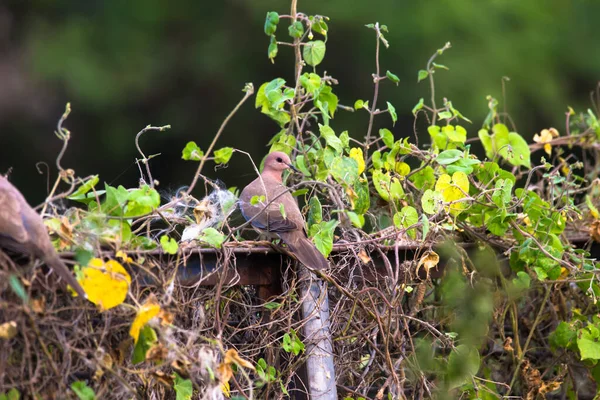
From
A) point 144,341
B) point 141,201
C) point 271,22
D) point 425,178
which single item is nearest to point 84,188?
point 141,201

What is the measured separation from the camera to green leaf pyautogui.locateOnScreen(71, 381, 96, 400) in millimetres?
1898

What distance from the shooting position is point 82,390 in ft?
6.26

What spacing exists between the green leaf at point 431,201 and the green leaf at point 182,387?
0.99m

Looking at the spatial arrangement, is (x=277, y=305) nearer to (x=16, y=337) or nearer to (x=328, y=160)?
(x=328, y=160)

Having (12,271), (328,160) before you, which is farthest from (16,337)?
(328,160)

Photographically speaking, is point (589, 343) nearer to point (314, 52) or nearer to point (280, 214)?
point (280, 214)

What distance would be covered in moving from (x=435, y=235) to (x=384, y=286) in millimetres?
251

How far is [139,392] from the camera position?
2070 mm

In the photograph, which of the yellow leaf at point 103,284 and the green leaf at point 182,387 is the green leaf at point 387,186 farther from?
the yellow leaf at point 103,284

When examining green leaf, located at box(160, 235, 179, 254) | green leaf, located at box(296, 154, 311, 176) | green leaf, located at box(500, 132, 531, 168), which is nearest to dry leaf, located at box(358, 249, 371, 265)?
green leaf, located at box(296, 154, 311, 176)

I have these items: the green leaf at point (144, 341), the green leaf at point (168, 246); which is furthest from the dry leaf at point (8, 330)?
the green leaf at point (168, 246)

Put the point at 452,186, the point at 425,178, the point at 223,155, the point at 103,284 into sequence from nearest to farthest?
the point at 103,284 → the point at 223,155 → the point at 452,186 → the point at 425,178

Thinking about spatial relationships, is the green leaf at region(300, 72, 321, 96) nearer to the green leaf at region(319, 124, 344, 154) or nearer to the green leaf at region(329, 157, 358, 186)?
the green leaf at region(319, 124, 344, 154)

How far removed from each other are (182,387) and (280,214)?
98 centimetres
